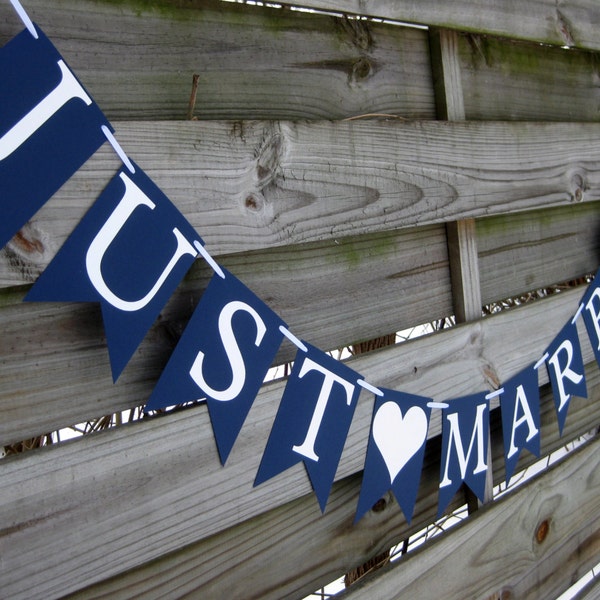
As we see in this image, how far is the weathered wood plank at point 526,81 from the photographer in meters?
1.55

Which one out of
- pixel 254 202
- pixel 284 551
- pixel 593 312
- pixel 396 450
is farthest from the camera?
pixel 593 312

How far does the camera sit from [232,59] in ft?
3.59

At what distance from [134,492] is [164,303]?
239mm

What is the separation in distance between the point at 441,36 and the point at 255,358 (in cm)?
75

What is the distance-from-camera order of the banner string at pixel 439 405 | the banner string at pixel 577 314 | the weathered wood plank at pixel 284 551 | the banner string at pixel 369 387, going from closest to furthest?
the weathered wood plank at pixel 284 551, the banner string at pixel 369 387, the banner string at pixel 439 405, the banner string at pixel 577 314

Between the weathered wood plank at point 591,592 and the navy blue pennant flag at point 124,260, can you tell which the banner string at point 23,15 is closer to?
the navy blue pennant flag at point 124,260

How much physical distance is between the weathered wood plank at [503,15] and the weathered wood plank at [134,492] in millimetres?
556

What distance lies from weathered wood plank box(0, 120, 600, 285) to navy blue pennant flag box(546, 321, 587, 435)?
12.2 inches

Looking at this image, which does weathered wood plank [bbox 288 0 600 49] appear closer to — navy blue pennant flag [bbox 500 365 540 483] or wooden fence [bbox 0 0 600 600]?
wooden fence [bbox 0 0 600 600]

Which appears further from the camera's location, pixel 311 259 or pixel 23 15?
pixel 311 259

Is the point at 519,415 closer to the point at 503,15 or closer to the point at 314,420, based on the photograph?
the point at 314,420

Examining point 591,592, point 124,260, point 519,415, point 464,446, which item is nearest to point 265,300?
point 124,260

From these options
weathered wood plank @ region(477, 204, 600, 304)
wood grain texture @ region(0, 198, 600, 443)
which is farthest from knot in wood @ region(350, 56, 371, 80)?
weathered wood plank @ region(477, 204, 600, 304)

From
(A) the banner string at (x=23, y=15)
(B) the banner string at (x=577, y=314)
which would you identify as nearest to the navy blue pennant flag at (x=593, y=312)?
(B) the banner string at (x=577, y=314)
